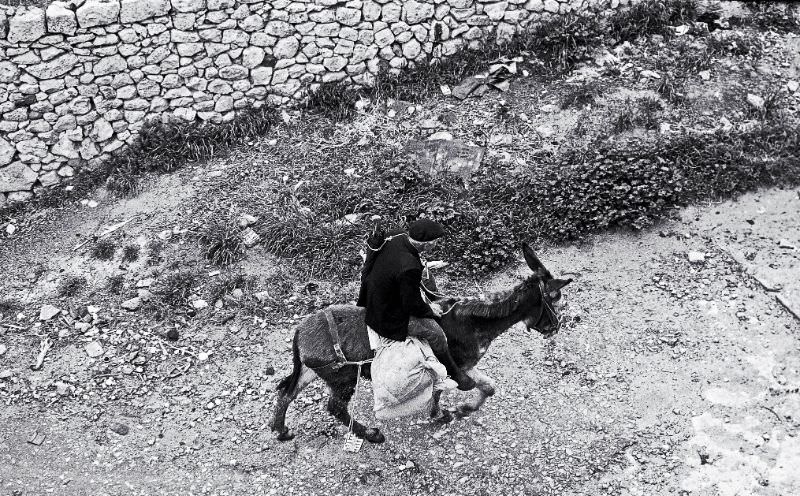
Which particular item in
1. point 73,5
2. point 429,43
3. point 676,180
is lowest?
point 676,180

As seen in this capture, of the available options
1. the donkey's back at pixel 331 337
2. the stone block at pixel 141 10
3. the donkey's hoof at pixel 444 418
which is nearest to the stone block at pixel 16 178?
the stone block at pixel 141 10

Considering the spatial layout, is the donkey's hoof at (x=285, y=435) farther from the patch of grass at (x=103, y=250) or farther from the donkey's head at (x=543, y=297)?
the patch of grass at (x=103, y=250)

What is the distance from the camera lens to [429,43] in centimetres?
1163

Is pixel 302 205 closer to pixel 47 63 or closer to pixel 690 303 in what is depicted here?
pixel 47 63

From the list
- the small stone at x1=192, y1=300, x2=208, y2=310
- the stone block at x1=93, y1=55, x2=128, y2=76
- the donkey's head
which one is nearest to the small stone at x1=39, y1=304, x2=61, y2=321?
the small stone at x1=192, y1=300, x2=208, y2=310

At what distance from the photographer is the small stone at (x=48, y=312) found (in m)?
9.49

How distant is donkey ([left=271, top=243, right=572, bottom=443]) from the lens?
7297 mm

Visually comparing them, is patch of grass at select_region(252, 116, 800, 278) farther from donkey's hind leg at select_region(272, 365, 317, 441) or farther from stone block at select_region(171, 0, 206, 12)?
stone block at select_region(171, 0, 206, 12)

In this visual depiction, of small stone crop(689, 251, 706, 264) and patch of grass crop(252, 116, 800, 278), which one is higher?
patch of grass crop(252, 116, 800, 278)

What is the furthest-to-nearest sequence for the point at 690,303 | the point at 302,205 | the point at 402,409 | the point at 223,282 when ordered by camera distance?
1. the point at 302,205
2. the point at 223,282
3. the point at 690,303
4. the point at 402,409

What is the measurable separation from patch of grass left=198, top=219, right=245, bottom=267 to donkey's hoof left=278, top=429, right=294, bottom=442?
8.58 ft

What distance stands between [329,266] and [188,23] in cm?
394

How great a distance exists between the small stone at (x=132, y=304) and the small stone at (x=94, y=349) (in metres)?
0.56

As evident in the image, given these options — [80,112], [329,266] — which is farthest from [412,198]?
[80,112]
